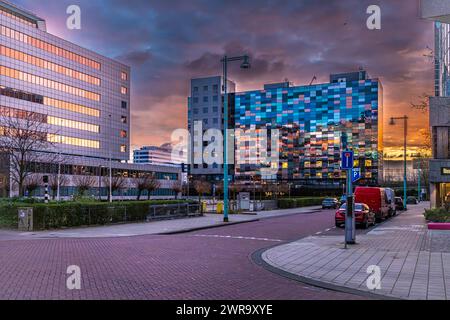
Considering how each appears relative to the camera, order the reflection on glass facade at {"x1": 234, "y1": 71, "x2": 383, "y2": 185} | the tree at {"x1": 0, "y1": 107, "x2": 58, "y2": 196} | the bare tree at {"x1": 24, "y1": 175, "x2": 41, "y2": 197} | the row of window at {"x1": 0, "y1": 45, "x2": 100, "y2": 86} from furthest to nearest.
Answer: the reflection on glass facade at {"x1": 234, "y1": 71, "x2": 383, "y2": 185} < the row of window at {"x1": 0, "y1": 45, "x2": 100, "y2": 86} < the bare tree at {"x1": 24, "y1": 175, "x2": 41, "y2": 197} < the tree at {"x1": 0, "y1": 107, "x2": 58, "y2": 196}

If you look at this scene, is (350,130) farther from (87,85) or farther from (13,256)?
(13,256)

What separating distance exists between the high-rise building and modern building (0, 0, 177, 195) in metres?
55.7

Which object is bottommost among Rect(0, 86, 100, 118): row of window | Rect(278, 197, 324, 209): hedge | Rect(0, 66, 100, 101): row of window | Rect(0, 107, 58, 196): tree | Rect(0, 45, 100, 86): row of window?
Rect(278, 197, 324, 209): hedge

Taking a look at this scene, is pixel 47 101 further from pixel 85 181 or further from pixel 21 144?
pixel 21 144

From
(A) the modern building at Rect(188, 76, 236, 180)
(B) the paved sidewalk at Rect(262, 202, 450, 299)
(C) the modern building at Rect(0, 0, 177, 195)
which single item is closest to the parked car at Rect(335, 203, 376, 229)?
(B) the paved sidewalk at Rect(262, 202, 450, 299)

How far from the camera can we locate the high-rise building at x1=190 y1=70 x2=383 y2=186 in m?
165

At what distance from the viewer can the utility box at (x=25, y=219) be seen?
2522 cm

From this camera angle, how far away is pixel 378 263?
13.3 metres

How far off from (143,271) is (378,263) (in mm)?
6552

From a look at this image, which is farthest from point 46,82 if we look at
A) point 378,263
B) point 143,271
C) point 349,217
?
point 378,263

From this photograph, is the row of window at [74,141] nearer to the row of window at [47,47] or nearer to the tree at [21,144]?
the row of window at [47,47]

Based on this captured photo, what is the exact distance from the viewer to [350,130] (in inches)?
Answer: 6644

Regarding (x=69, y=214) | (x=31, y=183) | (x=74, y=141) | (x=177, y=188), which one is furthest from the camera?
(x=177, y=188)

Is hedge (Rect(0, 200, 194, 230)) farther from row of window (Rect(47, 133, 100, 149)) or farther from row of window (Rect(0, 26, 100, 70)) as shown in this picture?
row of window (Rect(0, 26, 100, 70))
